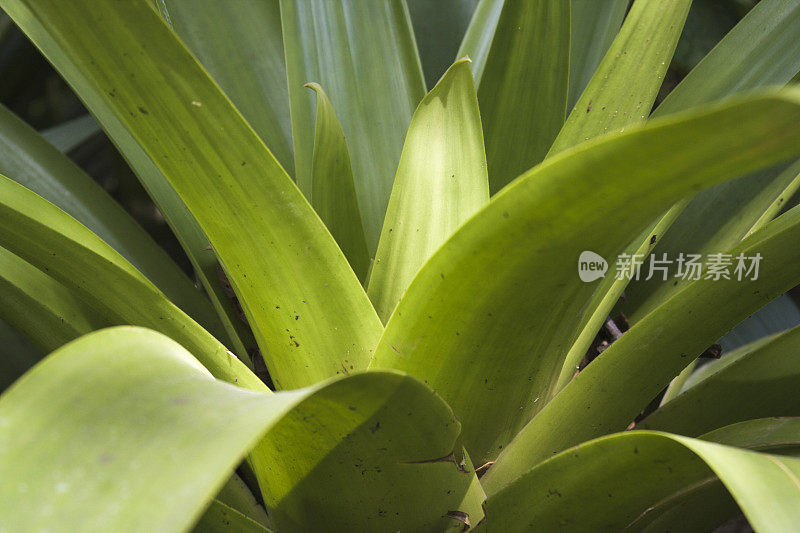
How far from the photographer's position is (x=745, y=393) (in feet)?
1.29

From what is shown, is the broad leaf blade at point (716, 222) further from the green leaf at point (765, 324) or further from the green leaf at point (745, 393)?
the green leaf at point (765, 324)

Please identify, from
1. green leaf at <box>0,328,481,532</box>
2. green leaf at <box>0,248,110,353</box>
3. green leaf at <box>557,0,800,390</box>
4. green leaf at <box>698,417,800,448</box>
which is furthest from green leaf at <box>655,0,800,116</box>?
green leaf at <box>0,248,110,353</box>

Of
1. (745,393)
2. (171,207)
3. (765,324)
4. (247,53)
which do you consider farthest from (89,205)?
→ (765,324)

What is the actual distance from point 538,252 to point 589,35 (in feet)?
1.55

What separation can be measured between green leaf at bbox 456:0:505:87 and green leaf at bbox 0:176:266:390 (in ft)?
1.27

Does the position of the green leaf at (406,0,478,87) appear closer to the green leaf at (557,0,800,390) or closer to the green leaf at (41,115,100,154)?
the green leaf at (557,0,800,390)

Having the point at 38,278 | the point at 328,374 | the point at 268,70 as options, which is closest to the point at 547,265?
the point at 328,374

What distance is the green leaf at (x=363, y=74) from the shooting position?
0.56 meters

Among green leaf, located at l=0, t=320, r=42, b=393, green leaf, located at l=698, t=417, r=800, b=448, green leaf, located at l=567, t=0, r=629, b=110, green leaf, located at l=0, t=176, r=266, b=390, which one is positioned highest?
green leaf, located at l=567, t=0, r=629, b=110

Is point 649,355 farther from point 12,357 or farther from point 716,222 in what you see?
point 12,357

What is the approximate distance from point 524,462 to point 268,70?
45 centimetres

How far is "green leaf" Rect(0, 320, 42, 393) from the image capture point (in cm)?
58

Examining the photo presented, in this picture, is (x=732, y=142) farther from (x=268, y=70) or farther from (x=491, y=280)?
(x=268, y=70)

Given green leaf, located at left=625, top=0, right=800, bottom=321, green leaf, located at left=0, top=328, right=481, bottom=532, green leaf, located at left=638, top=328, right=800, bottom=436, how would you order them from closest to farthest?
1. green leaf, located at left=0, top=328, right=481, bottom=532
2. green leaf, located at left=638, top=328, right=800, bottom=436
3. green leaf, located at left=625, top=0, right=800, bottom=321
